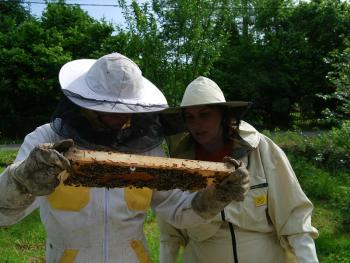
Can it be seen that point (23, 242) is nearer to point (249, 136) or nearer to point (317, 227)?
point (317, 227)

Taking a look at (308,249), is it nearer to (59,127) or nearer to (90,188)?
(90,188)

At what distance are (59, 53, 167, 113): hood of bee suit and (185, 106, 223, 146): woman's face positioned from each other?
41cm

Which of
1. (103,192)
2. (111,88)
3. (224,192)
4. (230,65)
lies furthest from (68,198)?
(230,65)

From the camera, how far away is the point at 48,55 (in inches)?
708

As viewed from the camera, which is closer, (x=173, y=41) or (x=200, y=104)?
(x=200, y=104)

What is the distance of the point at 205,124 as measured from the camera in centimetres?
261

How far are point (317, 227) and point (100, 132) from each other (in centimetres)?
481

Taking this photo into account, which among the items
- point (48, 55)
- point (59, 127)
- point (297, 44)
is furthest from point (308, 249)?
point (297, 44)

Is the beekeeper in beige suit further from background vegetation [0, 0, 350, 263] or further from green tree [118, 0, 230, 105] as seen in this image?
green tree [118, 0, 230, 105]

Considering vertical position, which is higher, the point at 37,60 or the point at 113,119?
the point at 113,119

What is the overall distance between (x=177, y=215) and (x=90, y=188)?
0.46m

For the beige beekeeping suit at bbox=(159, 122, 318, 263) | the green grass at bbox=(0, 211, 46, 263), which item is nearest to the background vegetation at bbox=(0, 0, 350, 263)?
the green grass at bbox=(0, 211, 46, 263)

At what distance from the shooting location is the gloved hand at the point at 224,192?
2.01m

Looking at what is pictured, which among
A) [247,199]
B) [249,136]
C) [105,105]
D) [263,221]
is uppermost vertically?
[105,105]
